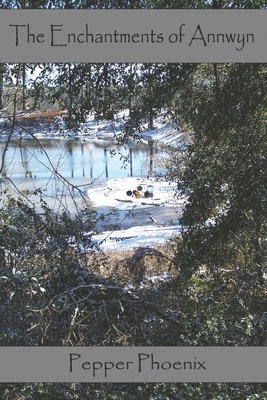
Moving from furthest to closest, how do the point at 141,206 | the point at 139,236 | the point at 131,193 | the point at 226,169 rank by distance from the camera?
the point at 131,193, the point at 141,206, the point at 139,236, the point at 226,169

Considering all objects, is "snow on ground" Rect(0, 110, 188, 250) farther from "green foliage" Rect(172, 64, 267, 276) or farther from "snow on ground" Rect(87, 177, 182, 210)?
"green foliage" Rect(172, 64, 267, 276)

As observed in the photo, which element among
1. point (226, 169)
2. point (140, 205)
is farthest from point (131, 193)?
point (226, 169)

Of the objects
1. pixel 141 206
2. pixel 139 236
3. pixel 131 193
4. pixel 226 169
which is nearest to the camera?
pixel 226 169

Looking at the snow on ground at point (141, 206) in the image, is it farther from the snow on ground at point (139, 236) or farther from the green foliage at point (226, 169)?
the green foliage at point (226, 169)

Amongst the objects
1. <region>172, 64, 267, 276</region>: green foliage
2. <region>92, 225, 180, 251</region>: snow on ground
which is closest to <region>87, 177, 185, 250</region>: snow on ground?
<region>92, 225, 180, 251</region>: snow on ground

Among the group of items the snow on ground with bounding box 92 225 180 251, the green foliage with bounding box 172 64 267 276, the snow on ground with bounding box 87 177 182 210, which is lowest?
the snow on ground with bounding box 92 225 180 251

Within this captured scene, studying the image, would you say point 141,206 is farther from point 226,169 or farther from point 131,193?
point 226,169

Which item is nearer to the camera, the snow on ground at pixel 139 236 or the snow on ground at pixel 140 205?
the snow on ground at pixel 139 236

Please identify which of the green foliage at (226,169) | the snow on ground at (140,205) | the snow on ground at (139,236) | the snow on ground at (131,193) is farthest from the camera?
the snow on ground at (131,193)

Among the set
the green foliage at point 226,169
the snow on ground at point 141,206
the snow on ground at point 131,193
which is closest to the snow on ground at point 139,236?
the snow on ground at point 141,206

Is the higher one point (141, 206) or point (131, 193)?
point (131, 193)

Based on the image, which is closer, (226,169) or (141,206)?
(226,169)

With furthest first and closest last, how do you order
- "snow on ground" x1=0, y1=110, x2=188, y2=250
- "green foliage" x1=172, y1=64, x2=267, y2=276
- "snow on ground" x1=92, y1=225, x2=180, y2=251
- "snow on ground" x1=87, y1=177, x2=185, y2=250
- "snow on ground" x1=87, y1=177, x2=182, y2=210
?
"snow on ground" x1=87, y1=177, x2=182, y2=210 → "snow on ground" x1=87, y1=177, x2=185, y2=250 → "snow on ground" x1=0, y1=110, x2=188, y2=250 → "snow on ground" x1=92, y1=225, x2=180, y2=251 → "green foliage" x1=172, y1=64, x2=267, y2=276

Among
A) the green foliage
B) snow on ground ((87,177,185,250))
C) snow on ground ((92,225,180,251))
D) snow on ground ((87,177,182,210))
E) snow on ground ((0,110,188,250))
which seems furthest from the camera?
snow on ground ((87,177,182,210))
